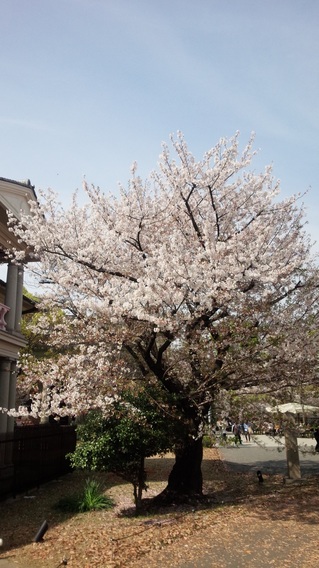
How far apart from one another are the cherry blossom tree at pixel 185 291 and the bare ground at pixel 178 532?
64.5 inches

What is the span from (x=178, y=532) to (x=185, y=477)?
2712mm

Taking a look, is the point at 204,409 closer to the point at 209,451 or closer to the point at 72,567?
the point at 72,567

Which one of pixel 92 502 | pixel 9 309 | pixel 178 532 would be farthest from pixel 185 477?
pixel 9 309

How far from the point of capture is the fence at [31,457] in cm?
1276

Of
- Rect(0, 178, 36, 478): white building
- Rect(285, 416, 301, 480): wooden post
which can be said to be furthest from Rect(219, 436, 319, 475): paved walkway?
Rect(0, 178, 36, 478): white building

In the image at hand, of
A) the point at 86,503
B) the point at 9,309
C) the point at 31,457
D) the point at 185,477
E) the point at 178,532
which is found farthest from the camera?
the point at 9,309

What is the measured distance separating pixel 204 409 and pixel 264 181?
232 inches

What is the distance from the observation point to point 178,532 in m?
8.66

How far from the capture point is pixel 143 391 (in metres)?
10.4

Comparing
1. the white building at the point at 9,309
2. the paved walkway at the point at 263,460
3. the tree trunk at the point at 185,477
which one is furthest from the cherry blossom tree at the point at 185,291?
the paved walkway at the point at 263,460

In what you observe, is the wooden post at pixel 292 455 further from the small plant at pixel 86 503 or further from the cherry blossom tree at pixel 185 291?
the small plant at pixel 86 503

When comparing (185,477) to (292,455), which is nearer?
(185,477)

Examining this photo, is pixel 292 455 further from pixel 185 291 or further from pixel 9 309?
pixel 9 309

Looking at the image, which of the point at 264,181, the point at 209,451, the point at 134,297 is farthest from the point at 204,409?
the point at 209,451
